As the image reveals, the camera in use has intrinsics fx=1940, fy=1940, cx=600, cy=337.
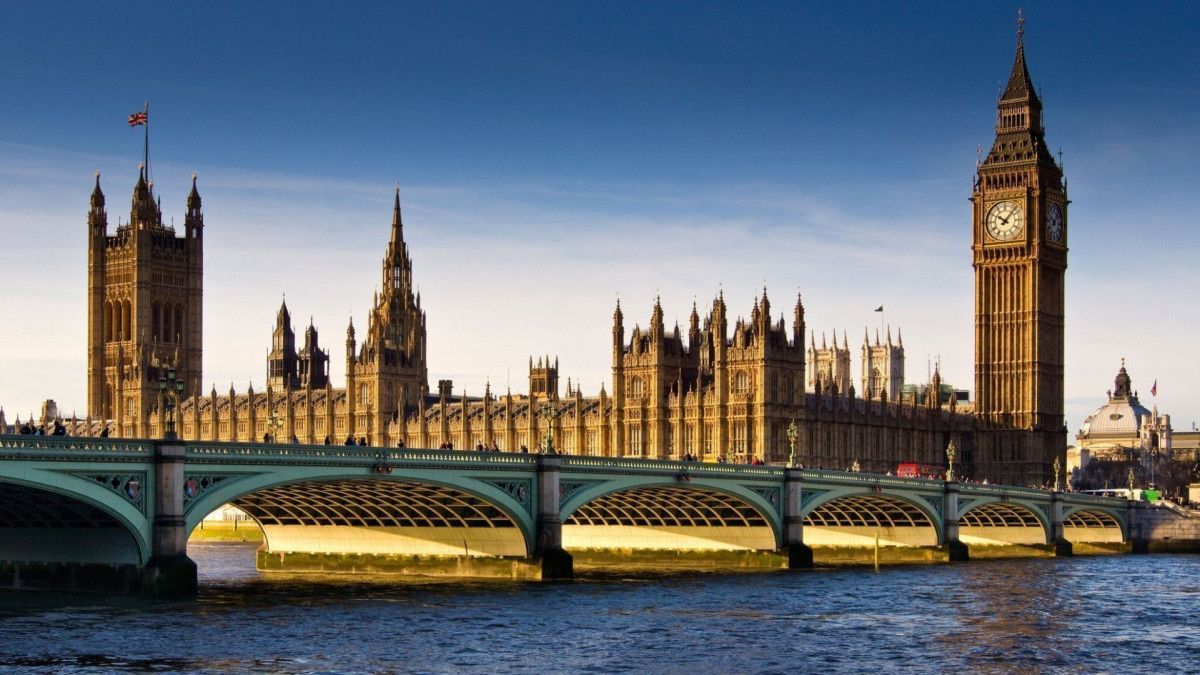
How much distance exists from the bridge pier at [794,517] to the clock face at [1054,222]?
229 feet

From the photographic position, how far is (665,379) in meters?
128

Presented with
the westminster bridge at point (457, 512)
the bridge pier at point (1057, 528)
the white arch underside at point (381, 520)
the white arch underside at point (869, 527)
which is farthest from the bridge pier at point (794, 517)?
the bridge pier at point (1057, 528)

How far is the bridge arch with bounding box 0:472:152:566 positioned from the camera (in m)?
56.5

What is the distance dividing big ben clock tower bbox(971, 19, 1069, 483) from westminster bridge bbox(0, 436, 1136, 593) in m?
34.0

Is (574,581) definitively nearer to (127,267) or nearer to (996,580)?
(996,580)

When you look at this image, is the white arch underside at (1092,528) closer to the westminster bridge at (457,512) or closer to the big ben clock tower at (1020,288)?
the westminster bridge at (457,512)

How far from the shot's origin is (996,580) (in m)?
82.1

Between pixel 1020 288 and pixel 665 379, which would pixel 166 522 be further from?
pixel 1020 288

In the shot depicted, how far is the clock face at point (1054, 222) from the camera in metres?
150

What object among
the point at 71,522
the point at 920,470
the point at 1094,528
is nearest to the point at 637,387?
the point at 920,470

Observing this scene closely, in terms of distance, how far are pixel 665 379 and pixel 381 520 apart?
51.8 m

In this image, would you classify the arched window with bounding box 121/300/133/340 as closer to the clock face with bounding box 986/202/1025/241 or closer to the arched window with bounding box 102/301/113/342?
the arched window with bounding box 102/301/113/342

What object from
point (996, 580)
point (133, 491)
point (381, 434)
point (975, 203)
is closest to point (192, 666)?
point (133, 491)

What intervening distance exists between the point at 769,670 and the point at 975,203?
351 feet
